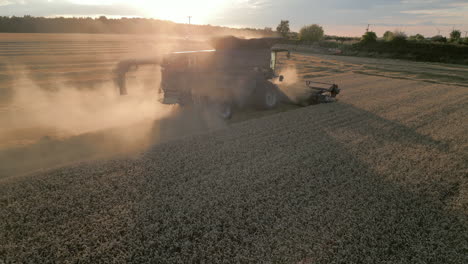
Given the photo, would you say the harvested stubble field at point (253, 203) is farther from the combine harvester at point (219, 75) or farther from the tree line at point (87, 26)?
the tree line at point (87, 26)

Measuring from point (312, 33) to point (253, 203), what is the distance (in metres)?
75.8

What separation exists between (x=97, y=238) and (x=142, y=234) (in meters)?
0.68

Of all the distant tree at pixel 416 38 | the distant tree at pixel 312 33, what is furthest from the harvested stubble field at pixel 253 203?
the distant tree at pixel 312 33

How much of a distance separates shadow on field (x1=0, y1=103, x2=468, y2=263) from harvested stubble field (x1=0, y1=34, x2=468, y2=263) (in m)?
0.02

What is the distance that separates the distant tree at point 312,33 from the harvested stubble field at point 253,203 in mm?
70231

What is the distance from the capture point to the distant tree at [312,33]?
71375 mm

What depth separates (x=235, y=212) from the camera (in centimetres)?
468

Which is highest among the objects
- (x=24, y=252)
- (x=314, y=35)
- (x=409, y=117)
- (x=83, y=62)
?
(x=314, y=35)

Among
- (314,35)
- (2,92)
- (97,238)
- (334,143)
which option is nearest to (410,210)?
(334,143)

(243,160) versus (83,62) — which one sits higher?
(83,62)

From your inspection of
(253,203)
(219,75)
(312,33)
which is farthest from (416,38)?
(253,203)

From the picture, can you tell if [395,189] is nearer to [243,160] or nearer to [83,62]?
[243,160]

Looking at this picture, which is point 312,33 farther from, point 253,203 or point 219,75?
point 253,203

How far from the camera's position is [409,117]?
35.2ft
